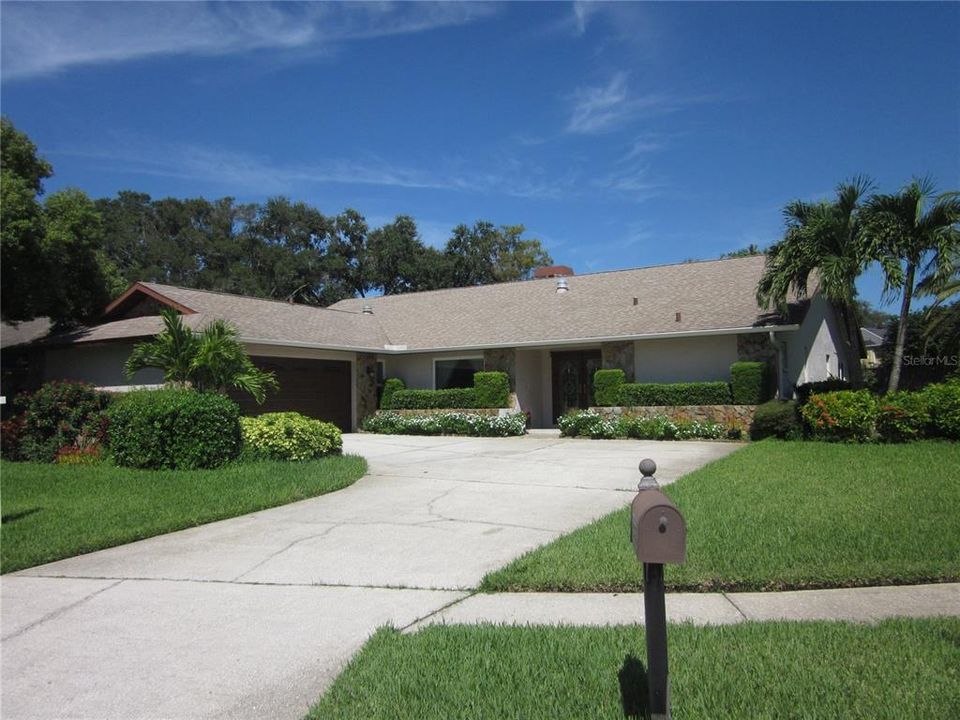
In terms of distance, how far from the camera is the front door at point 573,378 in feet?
72.9

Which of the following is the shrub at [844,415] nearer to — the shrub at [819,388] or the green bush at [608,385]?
the shrub at [819,388]

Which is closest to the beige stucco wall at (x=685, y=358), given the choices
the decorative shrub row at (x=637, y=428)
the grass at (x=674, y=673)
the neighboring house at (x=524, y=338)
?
the neighboring house at (x=524, y=338)

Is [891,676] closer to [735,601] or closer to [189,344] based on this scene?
[735,601]

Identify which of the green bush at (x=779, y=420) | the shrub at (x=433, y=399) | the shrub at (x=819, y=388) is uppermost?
the shrub at (x=819, y=388)

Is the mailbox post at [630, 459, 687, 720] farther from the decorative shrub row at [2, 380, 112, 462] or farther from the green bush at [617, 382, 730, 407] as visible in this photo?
the green bush at [617, 382, 730, 407]

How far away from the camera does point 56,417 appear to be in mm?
14039

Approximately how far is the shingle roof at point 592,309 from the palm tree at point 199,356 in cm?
970

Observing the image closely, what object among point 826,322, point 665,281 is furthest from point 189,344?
point 826,322

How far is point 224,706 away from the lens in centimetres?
370

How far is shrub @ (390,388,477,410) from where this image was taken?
71.9ft

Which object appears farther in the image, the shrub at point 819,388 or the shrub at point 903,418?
the shrub at point 819,388

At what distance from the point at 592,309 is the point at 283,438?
1231 centimetres

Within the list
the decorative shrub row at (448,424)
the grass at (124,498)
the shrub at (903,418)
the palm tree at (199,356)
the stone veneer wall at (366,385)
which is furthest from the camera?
the stone veneer wall at (366,385)

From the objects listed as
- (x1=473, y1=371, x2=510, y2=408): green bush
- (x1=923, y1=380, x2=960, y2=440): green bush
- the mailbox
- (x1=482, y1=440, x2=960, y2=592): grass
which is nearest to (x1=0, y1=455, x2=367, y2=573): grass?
(x1=482, y1=440, x2=960, y2=592): grass
